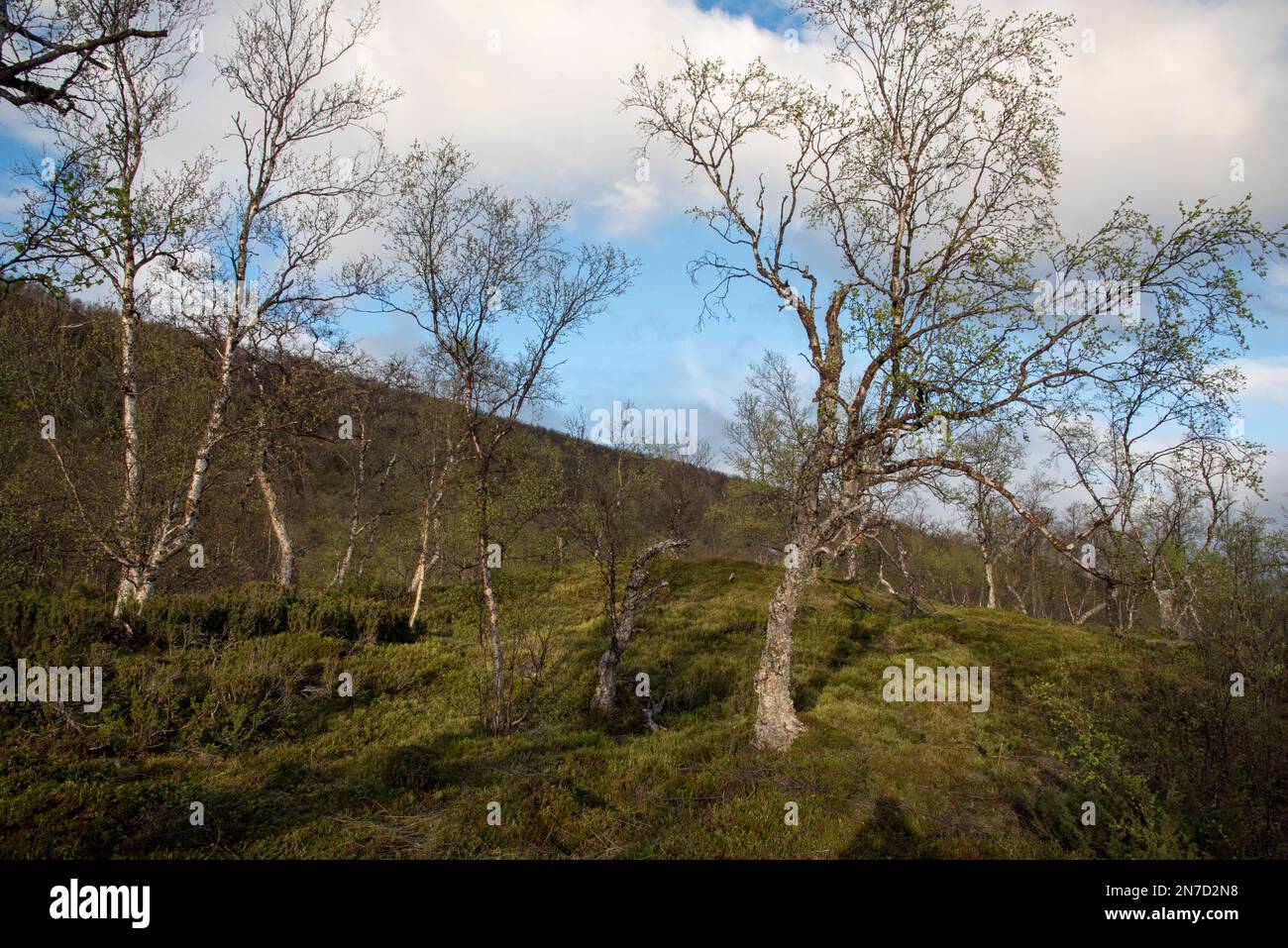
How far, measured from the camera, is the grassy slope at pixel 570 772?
24.1ft

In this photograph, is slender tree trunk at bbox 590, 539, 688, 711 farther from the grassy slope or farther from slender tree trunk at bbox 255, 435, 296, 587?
slender tree trunk at bbox 255, 435, 296, 587

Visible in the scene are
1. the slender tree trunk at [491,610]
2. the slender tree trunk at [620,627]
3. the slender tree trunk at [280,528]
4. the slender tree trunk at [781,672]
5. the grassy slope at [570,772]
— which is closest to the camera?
the grassy slope at [570,772]

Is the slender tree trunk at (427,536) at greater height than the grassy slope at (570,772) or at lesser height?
greater

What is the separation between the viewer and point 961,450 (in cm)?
970

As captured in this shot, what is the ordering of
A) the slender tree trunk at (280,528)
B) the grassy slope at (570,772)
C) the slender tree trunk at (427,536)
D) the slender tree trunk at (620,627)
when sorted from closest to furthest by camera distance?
the grassy slope at (570,772) < the slender tree trunk at (620,627) < the slender tree trunk at (427,536) < the slender tree trunk at (280,528)

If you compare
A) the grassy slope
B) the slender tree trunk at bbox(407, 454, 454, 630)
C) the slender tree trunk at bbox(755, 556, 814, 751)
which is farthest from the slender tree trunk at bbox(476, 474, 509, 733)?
the slender tree trunk at bbox(407, 454, 454, 630)

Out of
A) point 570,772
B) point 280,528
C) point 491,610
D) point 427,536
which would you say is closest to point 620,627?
point 491,610

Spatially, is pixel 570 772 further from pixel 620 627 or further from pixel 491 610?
pixel 620 627

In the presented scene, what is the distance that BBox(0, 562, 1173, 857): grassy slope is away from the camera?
7.34 meters

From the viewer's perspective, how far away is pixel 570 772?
9.63 m

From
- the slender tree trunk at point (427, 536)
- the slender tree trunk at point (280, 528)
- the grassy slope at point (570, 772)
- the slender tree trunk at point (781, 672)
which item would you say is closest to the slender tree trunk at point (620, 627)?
the grassy slope at point (570, 772)

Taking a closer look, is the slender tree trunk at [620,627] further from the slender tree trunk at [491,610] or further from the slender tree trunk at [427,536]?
the slender tree trunk at [427,536]

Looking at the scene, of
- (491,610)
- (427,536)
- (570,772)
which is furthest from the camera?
(427,536)
